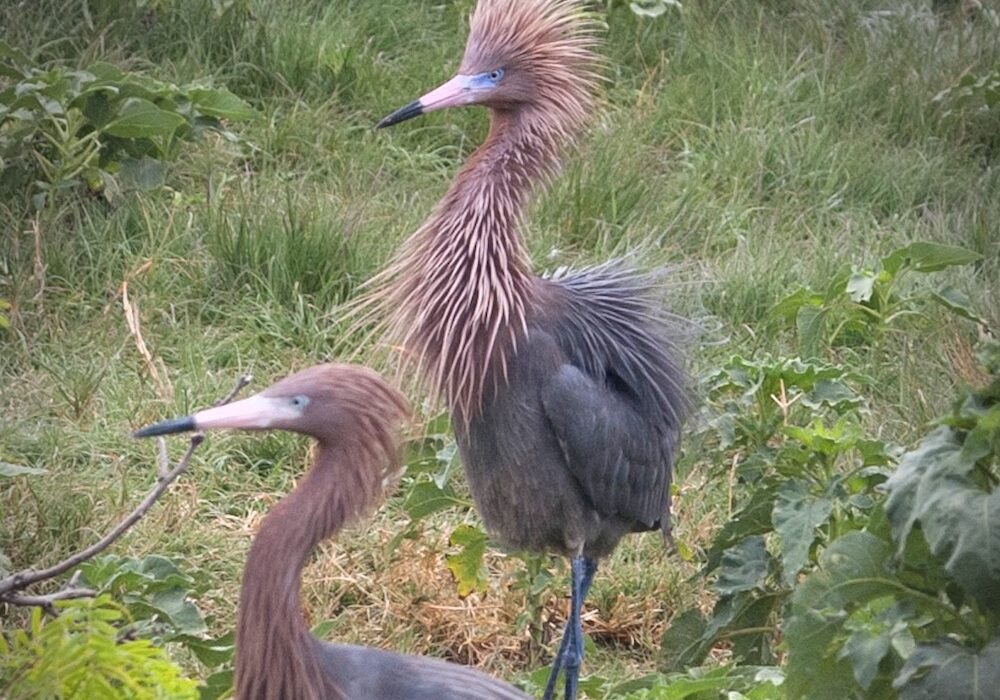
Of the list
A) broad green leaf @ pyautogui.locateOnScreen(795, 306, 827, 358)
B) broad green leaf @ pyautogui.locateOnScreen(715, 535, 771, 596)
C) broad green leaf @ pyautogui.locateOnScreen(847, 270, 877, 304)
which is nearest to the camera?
broad green leaf @ pyautogui.locateOnScreen(715, 535, 771, 596)

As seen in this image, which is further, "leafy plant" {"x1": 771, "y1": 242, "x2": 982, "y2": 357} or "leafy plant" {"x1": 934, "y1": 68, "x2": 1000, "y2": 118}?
"leafy plant" {"x1": 934, "y1": 68, "x2": 1000, "y2": 118}

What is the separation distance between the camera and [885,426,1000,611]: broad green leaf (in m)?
2.56

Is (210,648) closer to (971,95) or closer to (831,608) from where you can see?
(831,608)

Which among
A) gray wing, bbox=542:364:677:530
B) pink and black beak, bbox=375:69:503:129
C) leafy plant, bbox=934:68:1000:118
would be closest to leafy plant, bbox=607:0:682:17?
leafy plant, bbox=934:68:1000:118

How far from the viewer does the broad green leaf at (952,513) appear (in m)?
2.56

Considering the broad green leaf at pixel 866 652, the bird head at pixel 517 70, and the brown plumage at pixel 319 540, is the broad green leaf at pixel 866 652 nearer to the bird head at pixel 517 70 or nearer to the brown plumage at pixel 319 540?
the brown plumage at pixel 319 540

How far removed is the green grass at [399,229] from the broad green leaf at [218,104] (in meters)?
0.30

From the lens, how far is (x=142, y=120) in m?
5.33

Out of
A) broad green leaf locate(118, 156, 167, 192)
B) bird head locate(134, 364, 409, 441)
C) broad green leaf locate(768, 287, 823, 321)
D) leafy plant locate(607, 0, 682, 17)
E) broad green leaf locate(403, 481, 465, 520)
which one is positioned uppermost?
bird head locate(134, 364, 409, 441)

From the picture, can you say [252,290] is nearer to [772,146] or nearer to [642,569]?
[642,569]

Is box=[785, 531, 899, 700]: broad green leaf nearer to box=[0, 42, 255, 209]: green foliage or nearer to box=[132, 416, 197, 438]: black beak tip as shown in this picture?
box=[132, 416, 197, 438]: black beak tip

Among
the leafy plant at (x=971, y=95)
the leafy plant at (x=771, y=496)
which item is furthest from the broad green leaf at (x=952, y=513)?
the leafy plant at (x=971, y=95)

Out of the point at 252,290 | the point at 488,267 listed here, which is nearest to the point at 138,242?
the point at 252,290

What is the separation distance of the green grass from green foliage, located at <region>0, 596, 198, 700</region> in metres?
1.53
